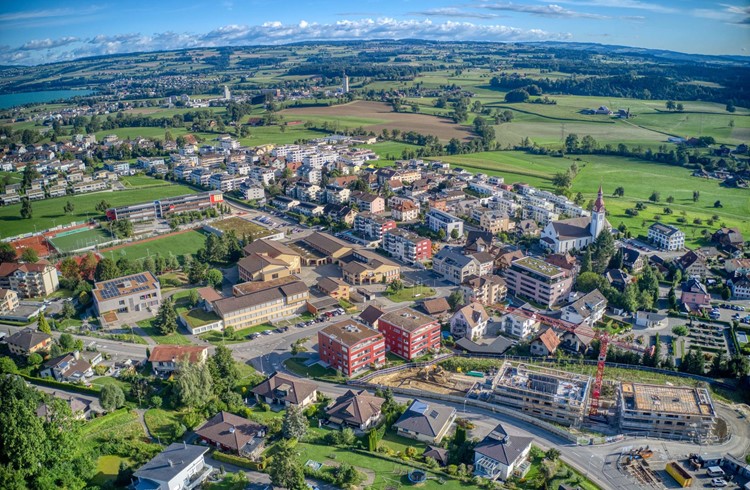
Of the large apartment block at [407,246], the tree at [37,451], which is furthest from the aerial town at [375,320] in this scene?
the large apartment block at [407,246]

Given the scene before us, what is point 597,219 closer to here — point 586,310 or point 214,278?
point 586,310

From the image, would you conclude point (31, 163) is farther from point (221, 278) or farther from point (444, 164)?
point (444, 164)

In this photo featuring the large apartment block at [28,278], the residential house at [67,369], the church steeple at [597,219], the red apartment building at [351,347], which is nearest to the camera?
the residential house at [67,369]

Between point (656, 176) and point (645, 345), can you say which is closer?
point (645, 345)

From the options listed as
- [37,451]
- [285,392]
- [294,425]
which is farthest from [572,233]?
[37,451]

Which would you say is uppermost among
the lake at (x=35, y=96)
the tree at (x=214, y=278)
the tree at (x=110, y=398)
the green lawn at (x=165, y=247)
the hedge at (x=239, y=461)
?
the lake at (x=35, y=96)

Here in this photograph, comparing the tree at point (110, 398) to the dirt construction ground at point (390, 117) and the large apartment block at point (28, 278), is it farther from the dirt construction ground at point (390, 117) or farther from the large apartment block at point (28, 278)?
the dirt construction ground at point (390, 117)

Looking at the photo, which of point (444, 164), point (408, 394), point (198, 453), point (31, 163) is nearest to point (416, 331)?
point (408, 394)
